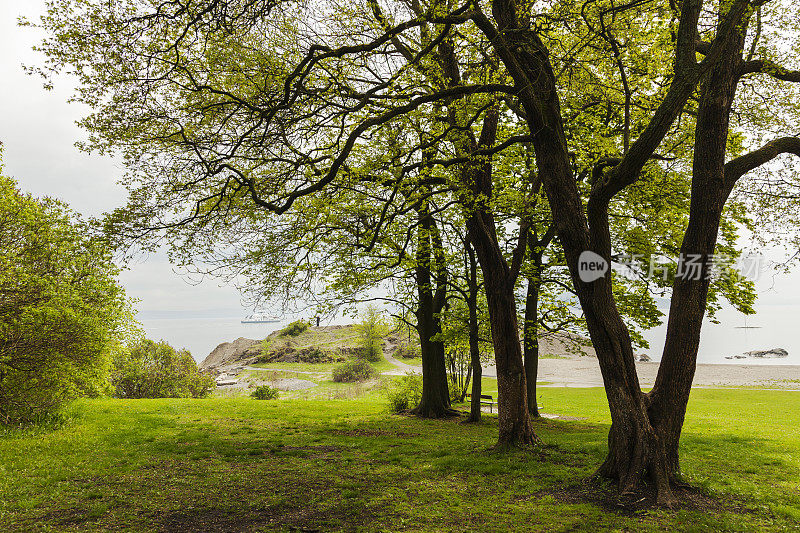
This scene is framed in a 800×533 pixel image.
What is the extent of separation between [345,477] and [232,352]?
2000 inches

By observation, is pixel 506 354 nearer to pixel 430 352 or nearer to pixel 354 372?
pixel 430 352

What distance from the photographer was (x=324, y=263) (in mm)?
13430

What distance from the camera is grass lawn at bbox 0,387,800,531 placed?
6547mm

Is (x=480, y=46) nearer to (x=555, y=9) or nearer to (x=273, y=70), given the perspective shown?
(x=555, y=9)

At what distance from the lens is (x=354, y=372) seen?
1642 inches

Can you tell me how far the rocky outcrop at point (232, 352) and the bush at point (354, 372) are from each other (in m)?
14.4

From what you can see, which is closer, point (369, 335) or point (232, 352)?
point (369, 335)

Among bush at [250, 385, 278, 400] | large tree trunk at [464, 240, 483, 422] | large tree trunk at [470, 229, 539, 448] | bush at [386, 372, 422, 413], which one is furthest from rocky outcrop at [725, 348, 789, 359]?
large tree trunk at [470, 229, 539, 448]

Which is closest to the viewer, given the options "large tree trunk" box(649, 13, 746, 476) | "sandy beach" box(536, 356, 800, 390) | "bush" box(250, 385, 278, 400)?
"large tree trunk" box(649, 13, 746, 476)

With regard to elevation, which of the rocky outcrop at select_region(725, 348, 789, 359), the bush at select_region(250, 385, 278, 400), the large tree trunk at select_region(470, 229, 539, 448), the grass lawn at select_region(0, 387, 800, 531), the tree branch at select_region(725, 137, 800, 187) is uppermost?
the tree branch at select_region(725, 137, 800, 187)

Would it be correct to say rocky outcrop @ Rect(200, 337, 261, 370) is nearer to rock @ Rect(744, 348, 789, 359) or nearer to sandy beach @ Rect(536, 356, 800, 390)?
sandy beach @ Rect(536, 356, 800, 390)

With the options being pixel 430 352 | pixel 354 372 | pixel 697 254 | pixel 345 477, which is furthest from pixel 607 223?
pixel 354 372

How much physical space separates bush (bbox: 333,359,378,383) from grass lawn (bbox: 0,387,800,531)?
2556 cm

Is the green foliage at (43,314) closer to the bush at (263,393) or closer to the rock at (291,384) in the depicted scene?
the bush at (263,393)
